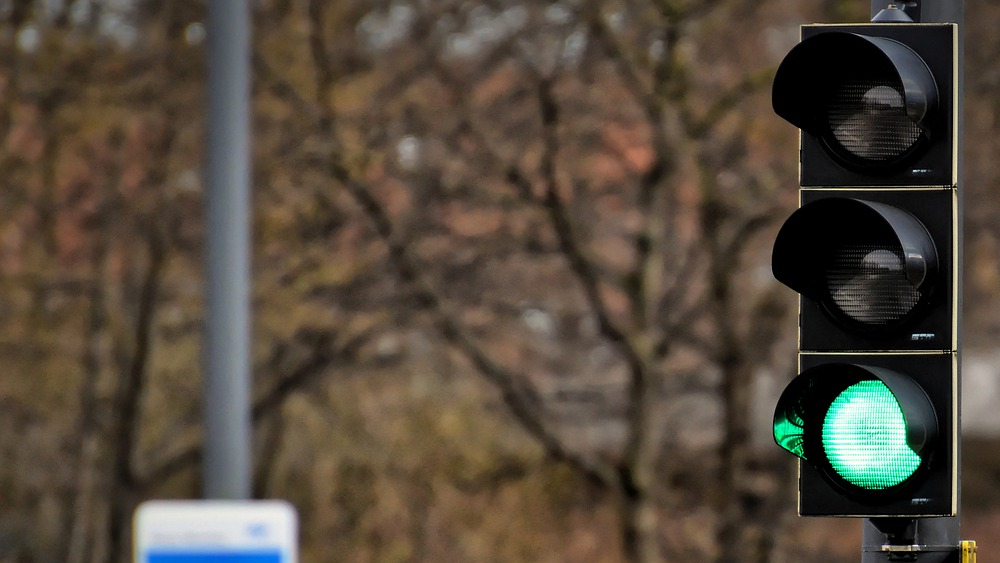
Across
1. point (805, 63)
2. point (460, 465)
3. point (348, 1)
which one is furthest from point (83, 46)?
point (805, 63)

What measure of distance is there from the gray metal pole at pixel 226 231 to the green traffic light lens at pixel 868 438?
265cm

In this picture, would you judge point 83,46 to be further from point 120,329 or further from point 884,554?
point 884,554

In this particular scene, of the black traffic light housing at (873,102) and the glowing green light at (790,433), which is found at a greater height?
the black traffic light housing at (873,102)

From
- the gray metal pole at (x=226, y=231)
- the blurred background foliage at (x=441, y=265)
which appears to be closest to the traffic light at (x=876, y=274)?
the gray metal pole at (x=226, y=231)

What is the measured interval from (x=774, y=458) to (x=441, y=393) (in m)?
3.21

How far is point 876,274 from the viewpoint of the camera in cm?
382

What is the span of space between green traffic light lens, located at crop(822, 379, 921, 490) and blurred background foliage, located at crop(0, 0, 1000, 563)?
9467mm

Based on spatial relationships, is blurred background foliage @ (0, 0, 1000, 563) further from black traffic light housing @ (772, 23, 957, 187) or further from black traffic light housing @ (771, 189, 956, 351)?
black traffic light housing @ (771, 189, 956, 351)

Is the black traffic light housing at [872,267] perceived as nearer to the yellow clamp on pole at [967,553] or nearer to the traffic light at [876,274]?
the traffic light at [876,274]

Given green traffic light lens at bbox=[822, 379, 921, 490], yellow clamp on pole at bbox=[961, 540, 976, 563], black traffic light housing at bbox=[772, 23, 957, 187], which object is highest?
black traffic light housing at bbox=[772, 23, 957, 187]

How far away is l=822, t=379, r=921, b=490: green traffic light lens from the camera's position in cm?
370

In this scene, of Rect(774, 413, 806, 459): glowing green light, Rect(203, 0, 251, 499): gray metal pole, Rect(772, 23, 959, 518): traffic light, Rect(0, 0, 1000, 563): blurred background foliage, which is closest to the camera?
Rect(772, 23, 959, 518): traffic light

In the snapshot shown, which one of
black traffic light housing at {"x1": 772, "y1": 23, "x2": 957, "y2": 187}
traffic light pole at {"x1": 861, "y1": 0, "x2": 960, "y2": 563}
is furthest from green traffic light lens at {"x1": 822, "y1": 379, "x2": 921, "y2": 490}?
black traffic light housing at {"x1": 772, "y1": 23, "x2": 957, "y2": 187}

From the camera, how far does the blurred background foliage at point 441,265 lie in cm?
1352
